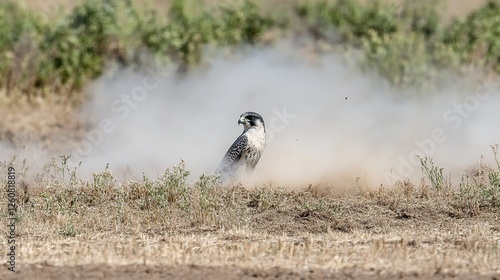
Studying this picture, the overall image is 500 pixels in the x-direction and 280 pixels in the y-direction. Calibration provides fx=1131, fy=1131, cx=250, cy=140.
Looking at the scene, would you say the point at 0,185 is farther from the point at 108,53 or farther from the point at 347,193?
the point at 108,53

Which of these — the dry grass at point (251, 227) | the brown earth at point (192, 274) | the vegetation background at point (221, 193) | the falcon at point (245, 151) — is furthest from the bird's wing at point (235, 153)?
the brown earth at point (192, 274)

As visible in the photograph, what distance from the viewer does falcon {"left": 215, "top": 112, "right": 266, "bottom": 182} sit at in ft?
53.8

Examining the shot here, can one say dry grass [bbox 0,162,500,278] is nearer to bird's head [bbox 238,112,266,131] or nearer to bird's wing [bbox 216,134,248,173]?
bird's wing [bbox 216,134,248,173]

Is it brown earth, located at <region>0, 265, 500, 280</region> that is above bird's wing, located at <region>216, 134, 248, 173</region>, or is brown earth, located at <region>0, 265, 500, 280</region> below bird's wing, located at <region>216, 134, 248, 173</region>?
below

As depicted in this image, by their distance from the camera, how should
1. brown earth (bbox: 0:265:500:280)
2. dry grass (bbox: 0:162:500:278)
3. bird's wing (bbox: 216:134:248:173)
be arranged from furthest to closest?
bird's wing (bbox: 216:134:248:173) → dry grass (bbox: 0:162:500:278) → brown earth (bbox: 0:265:500:280)

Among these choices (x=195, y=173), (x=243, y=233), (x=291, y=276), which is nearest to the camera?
(x=291, y=276)

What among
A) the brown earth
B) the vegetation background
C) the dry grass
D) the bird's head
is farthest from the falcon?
the brown earth

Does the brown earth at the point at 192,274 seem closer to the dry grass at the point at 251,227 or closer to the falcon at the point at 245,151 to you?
the dry grass at the point at 251,227

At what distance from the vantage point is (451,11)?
29031 mm

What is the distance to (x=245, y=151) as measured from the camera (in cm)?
1639

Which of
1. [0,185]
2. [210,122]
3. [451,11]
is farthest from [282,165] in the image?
[451,11]

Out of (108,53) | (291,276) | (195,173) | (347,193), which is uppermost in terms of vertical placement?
(108,53)

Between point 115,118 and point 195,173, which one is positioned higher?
point 115,118

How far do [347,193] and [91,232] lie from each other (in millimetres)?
3780
